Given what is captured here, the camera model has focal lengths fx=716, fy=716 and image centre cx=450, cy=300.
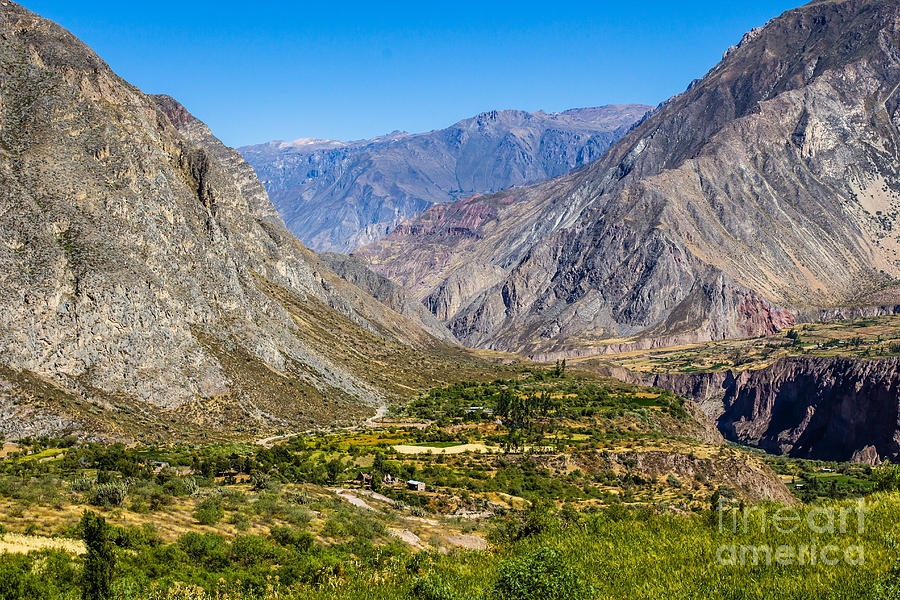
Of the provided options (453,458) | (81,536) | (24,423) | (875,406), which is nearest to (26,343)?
(24,423)

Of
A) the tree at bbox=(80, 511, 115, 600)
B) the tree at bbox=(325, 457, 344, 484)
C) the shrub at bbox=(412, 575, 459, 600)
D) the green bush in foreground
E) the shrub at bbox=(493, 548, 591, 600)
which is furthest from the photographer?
the tree at bbox=(325, 457, 344, 484)

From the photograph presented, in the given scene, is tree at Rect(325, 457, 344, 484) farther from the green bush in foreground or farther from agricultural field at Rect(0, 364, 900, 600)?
the green bush in foreground

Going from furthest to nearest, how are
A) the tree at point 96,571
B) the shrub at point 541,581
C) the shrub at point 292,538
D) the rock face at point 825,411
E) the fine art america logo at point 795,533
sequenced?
the rock face at point 825,411, the shrub at point 292,538, the tree at point 96,571, the shrub at point 541,581, the fine art america logo at point 795,533

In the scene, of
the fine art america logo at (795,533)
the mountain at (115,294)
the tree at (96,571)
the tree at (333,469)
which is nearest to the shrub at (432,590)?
the fine art america logo at (795,533)

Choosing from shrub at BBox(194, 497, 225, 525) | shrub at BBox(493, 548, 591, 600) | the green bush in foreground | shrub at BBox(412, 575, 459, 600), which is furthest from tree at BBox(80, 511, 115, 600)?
shrub at BBox(194, 497, 225, 525)

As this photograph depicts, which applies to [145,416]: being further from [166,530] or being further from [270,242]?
[270,242]

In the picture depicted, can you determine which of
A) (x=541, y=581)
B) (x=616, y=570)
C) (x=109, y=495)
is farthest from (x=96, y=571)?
(x=109, y=495)

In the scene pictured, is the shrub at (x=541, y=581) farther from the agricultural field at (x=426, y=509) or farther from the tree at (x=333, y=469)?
the tree at (x=333, y=469)
